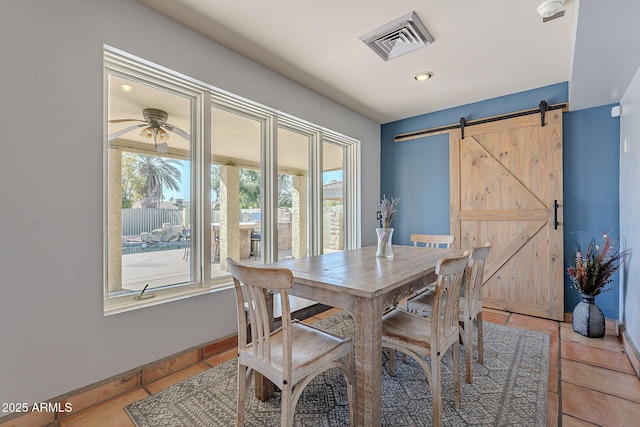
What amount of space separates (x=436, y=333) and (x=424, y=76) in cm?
251

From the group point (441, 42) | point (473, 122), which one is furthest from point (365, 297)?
point (473, 122)

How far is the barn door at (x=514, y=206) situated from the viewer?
310cm

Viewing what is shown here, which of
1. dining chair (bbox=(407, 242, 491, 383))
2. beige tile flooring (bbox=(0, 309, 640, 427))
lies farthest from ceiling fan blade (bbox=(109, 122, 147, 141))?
dining chair (bbox=(407, 242, 491, 383))

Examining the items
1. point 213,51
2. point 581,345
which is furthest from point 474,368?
point 213,51

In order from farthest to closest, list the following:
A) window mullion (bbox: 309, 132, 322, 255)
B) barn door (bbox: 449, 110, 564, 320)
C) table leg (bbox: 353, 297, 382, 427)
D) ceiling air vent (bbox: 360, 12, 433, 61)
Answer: window mullion (bbox: 309, 132, 322, 255), barn door (bbox: 449, 110, 564, 320), ceiling air vent (bbox: 360, 12, 433, 61), table leg (bbox: 353, 297, 382, 427)

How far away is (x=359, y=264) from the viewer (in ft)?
6.29

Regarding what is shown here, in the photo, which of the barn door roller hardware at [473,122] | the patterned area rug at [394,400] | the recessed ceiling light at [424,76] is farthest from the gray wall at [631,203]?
the recessed ceiling light at [424,76]

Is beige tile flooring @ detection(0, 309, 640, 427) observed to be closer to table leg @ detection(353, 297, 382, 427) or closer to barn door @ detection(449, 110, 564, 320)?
barn door @ detection(449, 110, 564, 320)

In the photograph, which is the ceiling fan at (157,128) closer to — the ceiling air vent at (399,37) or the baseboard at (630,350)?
the ceiling air vent at (399,37)

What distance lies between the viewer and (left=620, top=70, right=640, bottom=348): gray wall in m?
2.20

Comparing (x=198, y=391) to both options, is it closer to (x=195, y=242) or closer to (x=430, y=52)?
(x=195, y=242)

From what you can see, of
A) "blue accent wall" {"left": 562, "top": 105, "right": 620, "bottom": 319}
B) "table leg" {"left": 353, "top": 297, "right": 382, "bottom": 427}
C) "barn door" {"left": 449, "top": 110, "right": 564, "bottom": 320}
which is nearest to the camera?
"table leg" {"left": 353, "top": 297, "right": 382, "bottom": 427}

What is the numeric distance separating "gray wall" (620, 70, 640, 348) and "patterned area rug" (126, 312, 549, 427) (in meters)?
0.85

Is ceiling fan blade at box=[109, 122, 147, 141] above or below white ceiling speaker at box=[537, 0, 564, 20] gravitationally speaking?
below
